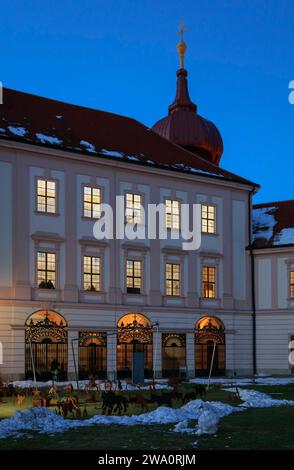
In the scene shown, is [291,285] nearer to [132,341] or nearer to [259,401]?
[132,341]

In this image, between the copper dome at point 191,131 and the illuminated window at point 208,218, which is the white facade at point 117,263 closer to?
the illuminated window at point 208,218

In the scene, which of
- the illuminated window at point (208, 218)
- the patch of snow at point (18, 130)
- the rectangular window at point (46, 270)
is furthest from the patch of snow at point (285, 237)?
the patch of snow at point (18, 130)

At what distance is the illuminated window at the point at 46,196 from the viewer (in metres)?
40.4

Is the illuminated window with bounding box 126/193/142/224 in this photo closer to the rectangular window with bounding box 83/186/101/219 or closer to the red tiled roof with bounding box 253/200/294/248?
the rectangular window with bounding box 83/186/101/219

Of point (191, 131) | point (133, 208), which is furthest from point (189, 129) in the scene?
point (133, 208)

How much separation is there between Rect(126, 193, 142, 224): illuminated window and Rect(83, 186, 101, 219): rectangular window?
5.71 feet

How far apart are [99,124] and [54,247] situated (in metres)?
10.1

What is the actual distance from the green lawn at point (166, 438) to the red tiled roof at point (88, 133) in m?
22.8

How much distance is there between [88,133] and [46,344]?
41.1ft

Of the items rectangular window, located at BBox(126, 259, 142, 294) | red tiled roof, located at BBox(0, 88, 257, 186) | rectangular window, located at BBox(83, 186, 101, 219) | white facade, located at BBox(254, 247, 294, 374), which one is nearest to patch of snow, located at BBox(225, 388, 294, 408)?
rectangular window, located at BBox(126, 259, 142, 294)

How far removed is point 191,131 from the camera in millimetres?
55781

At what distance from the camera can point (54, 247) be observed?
133ft

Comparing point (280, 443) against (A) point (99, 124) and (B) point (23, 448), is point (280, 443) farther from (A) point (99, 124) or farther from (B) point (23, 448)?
(A) point (99, 124)
